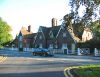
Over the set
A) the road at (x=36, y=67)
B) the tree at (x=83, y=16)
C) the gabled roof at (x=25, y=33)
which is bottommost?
the road at (x=36, y=67)

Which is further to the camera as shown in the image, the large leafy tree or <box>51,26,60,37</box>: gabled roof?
<box>51,26,60,37</box>: gabled roof

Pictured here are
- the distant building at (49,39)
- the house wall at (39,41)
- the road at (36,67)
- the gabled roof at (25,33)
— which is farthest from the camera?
the gabled roof at (25,33)

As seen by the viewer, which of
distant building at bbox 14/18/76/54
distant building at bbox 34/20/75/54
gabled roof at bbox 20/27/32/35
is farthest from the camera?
gabled roof at bbox 20/27/32/35

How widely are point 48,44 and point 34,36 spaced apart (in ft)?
33.1

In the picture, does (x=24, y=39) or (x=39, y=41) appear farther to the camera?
(x=24, y=39)

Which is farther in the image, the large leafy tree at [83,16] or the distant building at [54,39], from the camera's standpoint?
the distant building at [54,39]

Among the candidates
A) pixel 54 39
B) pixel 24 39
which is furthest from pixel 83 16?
pixel 24 39

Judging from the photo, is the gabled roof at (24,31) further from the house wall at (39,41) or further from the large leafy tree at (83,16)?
the large leafy tree at (83,16)

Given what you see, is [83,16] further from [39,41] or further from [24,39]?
[24,39]

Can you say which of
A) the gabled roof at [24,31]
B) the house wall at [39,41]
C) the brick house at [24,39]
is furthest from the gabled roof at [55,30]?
the gabled roof at [24,31]

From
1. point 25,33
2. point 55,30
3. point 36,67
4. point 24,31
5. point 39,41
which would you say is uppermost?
point 24,31

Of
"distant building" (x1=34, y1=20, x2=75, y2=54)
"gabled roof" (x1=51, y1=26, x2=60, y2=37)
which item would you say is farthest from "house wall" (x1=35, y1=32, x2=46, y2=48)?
"gabled roof" (x1=51, y1=26, x2=60, y2=37)

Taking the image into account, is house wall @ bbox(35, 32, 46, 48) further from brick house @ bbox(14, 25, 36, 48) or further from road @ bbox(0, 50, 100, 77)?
road @ bbox(0, 50, 100, 77)

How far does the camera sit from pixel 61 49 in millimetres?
79000
